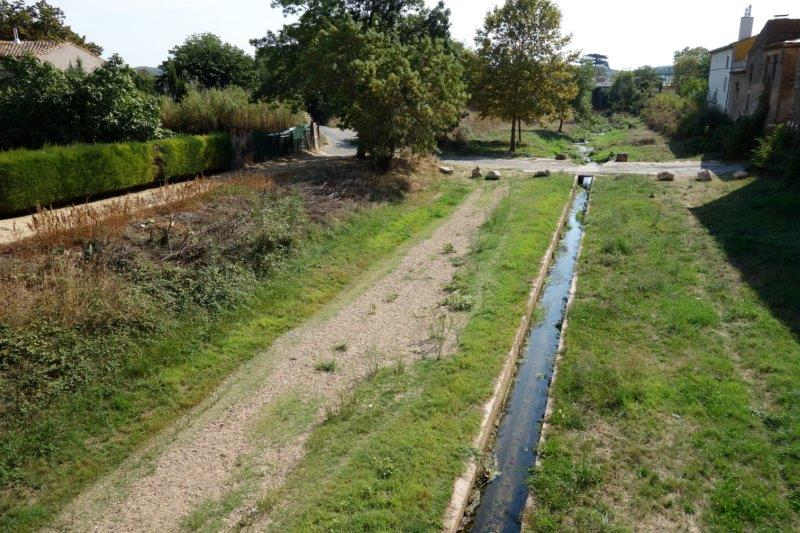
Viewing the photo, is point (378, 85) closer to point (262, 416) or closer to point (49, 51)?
point (262, 416)

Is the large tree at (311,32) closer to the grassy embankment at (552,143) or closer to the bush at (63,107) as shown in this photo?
the bush at (63,107)

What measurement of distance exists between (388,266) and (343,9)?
15.9 metres

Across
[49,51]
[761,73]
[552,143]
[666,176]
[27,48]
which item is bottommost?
[666,176]

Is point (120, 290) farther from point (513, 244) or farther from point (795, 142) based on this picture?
point (795, 142)

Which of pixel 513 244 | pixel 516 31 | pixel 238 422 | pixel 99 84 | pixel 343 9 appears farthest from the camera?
pixel 516 31

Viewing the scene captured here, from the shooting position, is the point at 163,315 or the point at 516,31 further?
the point at 516,31

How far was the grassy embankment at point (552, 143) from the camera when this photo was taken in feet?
109

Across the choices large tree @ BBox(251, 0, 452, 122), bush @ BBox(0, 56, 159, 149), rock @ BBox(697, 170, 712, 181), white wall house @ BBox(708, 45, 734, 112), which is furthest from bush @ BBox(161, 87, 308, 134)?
white wall house @ BBox(708, 45, 734, 112)

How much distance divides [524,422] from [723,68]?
42.4 metres

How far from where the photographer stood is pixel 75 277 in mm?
9602

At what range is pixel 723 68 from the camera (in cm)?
4016

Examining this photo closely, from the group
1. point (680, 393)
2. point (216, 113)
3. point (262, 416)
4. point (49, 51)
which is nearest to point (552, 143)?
point (216, 113)

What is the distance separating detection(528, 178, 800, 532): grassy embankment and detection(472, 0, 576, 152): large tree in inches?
861

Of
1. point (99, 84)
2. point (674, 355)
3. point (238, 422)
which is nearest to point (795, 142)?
point (674, 355)
